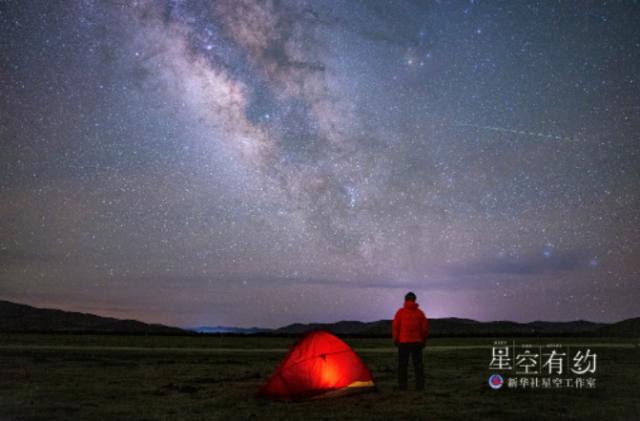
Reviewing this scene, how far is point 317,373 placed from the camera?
13.4 meters

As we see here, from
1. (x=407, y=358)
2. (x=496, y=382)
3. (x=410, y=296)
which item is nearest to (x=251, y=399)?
(x=407, y=358)

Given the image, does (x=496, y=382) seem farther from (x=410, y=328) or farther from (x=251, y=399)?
(x=251, y=399)

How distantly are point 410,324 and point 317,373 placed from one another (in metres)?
2.30

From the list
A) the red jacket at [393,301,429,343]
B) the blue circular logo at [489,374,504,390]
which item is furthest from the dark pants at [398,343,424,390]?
the blue circular logo at [489,374,504,390]

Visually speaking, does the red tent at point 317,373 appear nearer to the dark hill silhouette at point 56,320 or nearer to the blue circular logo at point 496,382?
the blue circular logo at point 496,382

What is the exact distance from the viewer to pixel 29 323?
174 m

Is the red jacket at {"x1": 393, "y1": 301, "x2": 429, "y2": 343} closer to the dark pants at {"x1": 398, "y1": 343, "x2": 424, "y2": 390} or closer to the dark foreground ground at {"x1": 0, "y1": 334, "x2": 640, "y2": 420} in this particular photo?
the dark pants at {"x1": 398, "y1": 343, "x2": 424, "y2": 390}

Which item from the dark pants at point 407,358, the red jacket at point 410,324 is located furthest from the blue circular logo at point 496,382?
the red jacket at point 410,324

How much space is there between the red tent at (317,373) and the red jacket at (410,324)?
119cm

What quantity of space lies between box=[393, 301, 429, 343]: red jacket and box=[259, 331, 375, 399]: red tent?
119 centimetres

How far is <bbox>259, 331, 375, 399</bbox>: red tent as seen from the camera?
13.2 metres

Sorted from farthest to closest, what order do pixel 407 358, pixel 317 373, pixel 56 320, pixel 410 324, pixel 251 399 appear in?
pixel 56 320 < pixel 407 358 < pixel 410 324 < pixel 251 399 < pixel 317 373

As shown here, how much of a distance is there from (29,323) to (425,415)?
184366 mm

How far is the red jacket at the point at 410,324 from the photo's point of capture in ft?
45.7
